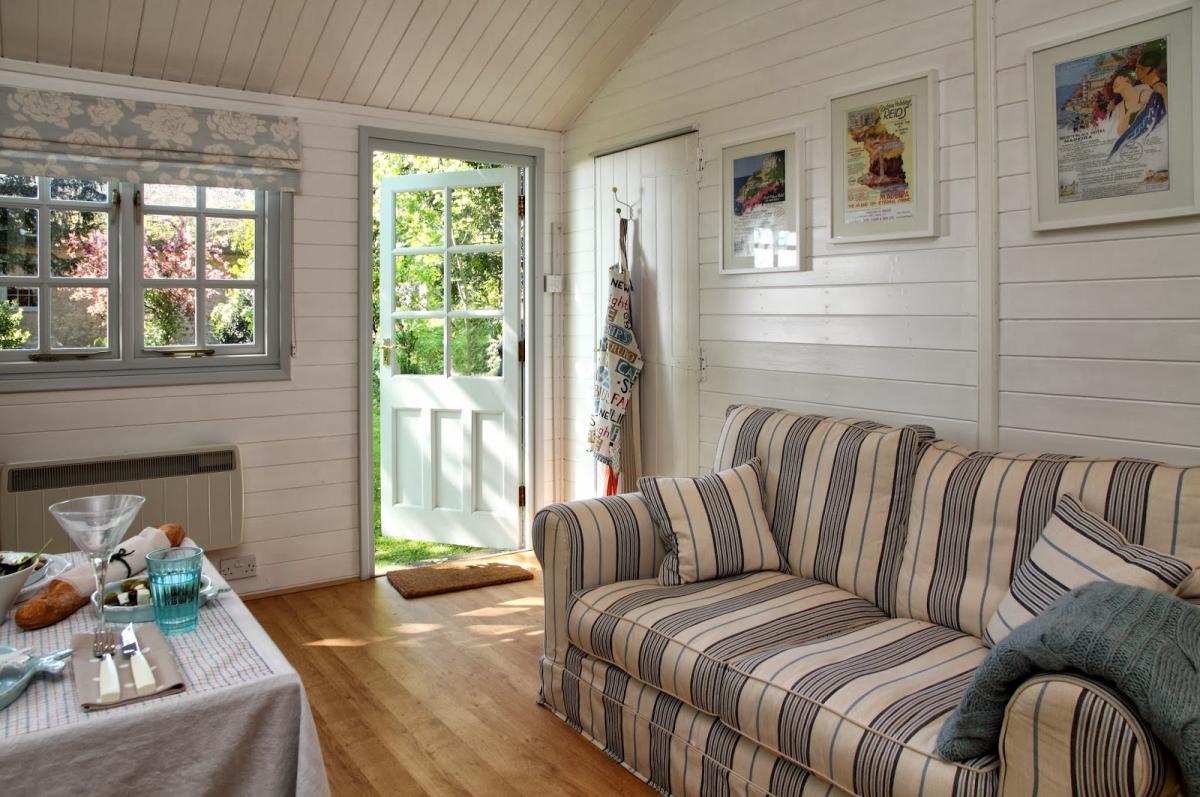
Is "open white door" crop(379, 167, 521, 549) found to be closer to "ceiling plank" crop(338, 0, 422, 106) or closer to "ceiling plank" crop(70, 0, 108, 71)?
"ceiling plank" crop(338, 0, 422, 106)

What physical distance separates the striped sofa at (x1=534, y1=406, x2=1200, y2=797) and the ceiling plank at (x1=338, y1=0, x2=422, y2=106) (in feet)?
6.82

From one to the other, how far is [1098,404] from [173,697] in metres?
2.26

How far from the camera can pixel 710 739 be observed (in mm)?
2145

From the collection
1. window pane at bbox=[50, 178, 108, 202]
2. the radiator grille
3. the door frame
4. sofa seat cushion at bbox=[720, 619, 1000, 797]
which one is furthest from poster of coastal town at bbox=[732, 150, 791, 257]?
window pane at bbox=[50, 178, 108, 202]

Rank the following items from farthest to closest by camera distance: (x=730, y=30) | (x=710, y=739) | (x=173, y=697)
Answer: (x=730, y=30) → (x=710, y=739) → (x=173, y=697)

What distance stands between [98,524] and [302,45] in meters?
2.65

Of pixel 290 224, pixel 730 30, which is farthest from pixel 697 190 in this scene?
pixel 290 224

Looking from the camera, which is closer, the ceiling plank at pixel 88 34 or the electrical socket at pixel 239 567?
the ceiling plank at pixel 88 34

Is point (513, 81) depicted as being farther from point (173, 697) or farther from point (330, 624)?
point (173, 697)

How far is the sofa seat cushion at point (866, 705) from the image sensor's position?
1.68m

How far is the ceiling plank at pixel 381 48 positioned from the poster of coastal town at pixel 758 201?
1.40m

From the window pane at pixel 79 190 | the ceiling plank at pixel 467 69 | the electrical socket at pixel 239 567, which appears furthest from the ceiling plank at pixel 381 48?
the electrical socket at pixel 239 567

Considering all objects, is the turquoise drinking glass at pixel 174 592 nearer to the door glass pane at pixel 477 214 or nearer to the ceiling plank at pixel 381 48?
the ceiling plank at pixel 381 48

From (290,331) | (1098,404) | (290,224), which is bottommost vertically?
(1098,404)
